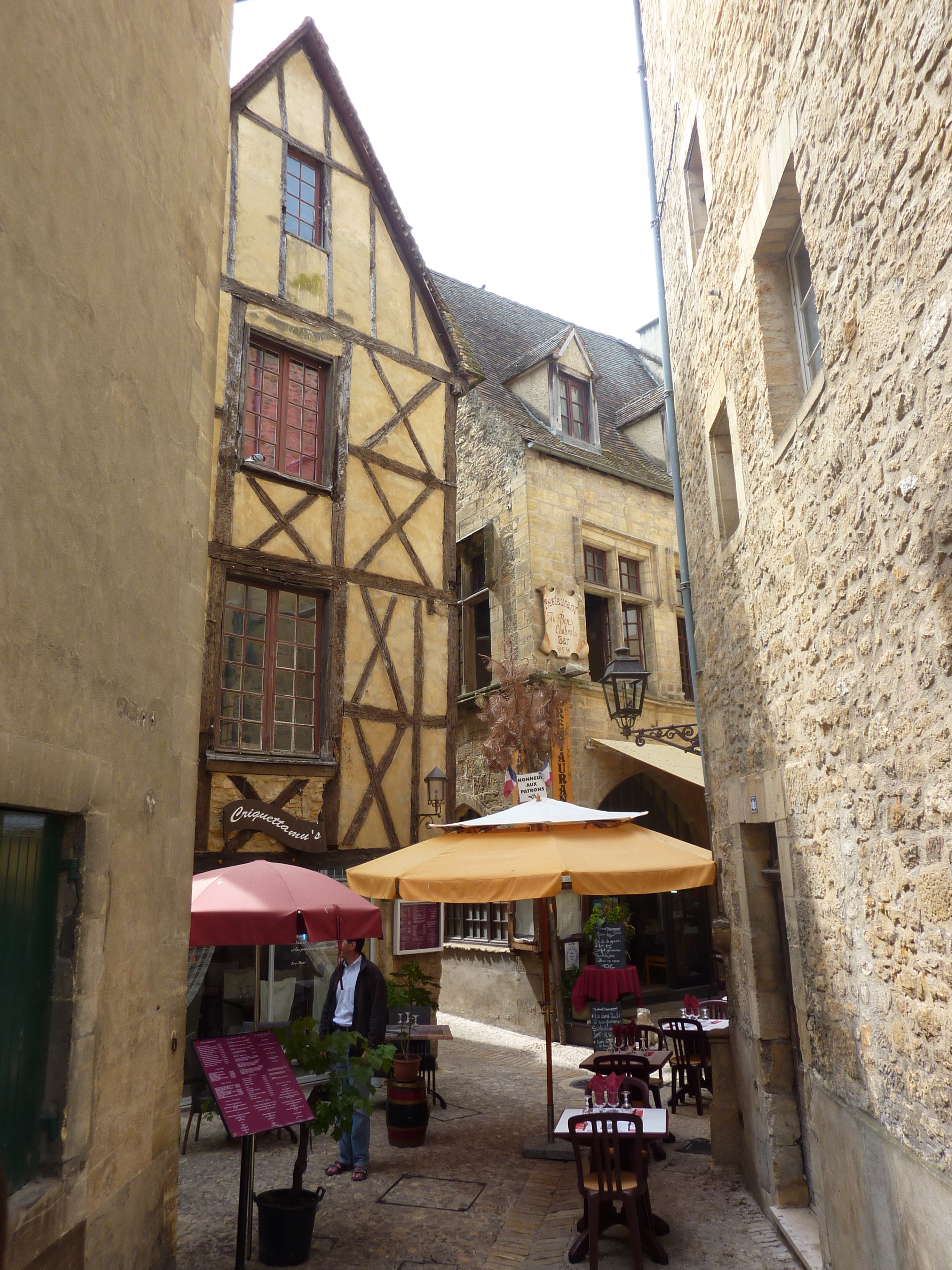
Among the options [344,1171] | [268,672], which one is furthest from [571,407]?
[344,1171]

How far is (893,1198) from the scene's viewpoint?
109 inches

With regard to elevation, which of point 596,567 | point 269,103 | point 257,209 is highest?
point 269,103

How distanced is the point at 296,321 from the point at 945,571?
7.46m

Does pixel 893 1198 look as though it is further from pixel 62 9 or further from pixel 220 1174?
pixel 62 9

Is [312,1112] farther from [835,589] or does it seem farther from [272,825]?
[272,825]

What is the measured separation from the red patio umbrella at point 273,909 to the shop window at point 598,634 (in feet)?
23.2

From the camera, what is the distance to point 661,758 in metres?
10.8

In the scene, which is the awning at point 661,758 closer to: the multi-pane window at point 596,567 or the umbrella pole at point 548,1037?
the multi-pane window at point 596,567

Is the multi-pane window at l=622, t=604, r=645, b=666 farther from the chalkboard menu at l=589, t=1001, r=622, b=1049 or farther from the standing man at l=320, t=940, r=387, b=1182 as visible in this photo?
the standing man at l=320, t=940, r=387, b=1182

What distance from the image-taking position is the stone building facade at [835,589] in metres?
2.52

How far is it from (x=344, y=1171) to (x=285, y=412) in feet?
20.5

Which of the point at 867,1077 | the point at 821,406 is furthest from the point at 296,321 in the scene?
the point at 867,1077

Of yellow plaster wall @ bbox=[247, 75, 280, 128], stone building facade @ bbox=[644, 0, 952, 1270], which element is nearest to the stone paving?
stone building facade @ bbox=[644, 0, 952, 1270]

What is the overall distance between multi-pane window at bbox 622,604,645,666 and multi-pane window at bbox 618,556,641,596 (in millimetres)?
234
